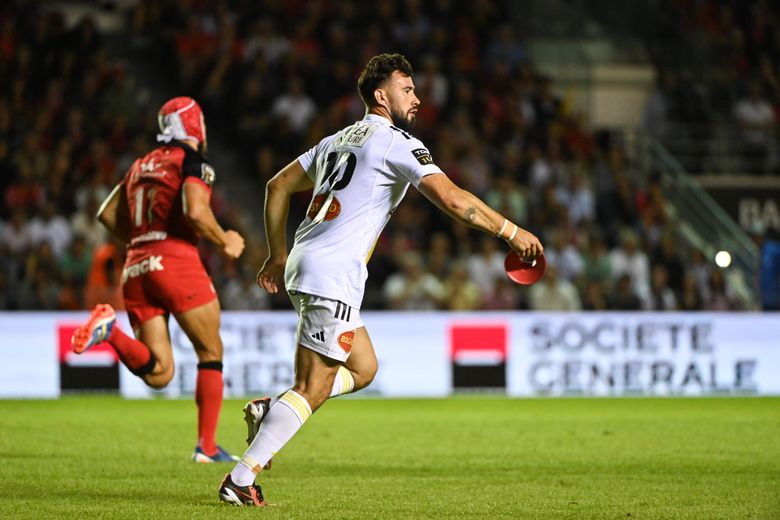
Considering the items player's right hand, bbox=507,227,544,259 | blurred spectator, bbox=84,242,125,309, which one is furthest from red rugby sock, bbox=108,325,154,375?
blurred spectator, bbox=84,242,125,309

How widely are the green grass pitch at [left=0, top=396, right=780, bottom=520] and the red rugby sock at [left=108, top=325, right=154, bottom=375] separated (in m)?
0.65

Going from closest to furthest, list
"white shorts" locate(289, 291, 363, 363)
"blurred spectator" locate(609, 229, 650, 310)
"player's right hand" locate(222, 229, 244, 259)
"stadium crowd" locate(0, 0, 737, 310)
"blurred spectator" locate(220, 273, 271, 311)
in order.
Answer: "white shorts" locate(289, 291, 363, 363), "player's right hand" locate(222, 229, 244, 259), "blurred spectator" locate(220, 273, 271, 311), "stadium crowd" locate(0, 0, 737, 310), "blurred spectator" locate(609, 229, 650, 310)

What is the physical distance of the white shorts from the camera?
21.8ft

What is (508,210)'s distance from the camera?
1816 cm

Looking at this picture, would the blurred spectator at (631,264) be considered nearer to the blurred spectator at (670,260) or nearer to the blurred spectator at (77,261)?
the blurred spectator at (670,260)

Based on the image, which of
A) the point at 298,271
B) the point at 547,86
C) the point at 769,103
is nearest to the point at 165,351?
the point at 298,271

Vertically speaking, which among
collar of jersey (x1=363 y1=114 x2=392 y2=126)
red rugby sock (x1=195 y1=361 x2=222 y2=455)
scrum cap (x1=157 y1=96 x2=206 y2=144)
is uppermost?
scrum cap (x1=157 y1=96 x2=206 y2=144)

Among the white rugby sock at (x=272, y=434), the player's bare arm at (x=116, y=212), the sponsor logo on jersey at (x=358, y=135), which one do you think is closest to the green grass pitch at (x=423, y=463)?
the white rugby sock at (x=272, y=434)

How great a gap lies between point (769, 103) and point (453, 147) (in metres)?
6.28

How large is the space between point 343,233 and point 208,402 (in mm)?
2496

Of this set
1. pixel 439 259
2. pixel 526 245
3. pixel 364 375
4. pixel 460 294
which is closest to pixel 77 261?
pixel 439 259

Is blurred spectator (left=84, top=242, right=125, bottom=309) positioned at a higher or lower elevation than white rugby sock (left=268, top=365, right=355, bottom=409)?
higher

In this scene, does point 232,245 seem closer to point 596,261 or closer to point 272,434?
point 272,434

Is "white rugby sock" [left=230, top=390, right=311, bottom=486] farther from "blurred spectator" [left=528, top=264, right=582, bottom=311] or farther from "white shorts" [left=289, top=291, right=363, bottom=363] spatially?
"blurred spectator" [left=528, top=264, right=582, bottom=311]
